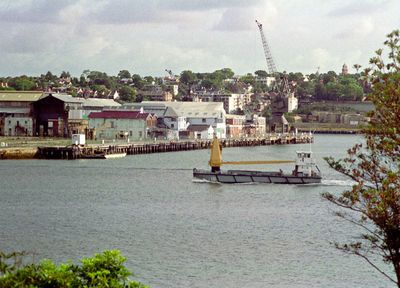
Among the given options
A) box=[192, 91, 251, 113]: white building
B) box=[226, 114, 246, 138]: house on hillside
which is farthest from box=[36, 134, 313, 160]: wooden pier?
box=[192, 91, 251, 113]: white building

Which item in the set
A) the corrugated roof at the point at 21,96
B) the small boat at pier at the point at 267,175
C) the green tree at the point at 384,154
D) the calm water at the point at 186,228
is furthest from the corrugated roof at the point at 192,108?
the green tree at the point at 384,154

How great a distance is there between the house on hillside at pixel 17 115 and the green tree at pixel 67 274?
2747 inches

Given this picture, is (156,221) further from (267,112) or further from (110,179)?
(267,112)

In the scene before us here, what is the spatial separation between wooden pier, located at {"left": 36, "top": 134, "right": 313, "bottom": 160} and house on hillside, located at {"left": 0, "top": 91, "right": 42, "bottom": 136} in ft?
42.5

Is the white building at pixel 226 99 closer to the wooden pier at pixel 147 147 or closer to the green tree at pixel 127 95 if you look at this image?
the green tree at pixel 127 95

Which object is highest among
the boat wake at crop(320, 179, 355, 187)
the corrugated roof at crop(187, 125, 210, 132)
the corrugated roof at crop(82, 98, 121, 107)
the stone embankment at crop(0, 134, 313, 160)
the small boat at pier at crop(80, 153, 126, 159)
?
the corrugated roof at crop(82, 98, 121, 107)

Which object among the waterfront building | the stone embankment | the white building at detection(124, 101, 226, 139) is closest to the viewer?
the stone embankment

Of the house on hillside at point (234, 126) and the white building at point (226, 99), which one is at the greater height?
the white building at point (226, 99)

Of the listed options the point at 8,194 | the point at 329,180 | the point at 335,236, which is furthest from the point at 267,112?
the point at 335,236

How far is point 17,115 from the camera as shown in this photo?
83.2 m

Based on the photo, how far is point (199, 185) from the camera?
46.2 meters

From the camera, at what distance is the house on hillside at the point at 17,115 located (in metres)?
83.0

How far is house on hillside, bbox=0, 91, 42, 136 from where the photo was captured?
83.0m

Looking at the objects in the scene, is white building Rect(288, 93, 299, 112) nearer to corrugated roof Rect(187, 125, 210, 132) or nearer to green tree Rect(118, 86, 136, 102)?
green tree Rect(118, 86, 136, 102)
